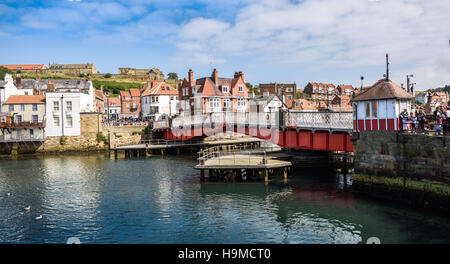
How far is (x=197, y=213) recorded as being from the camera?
84.9 ft

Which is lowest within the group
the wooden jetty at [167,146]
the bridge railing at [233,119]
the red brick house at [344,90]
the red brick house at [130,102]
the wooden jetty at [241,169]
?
the wooden jetty at [241,169]

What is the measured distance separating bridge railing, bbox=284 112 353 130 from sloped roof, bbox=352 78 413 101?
10.1 feet

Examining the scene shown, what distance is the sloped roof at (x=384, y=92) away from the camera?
27047mm

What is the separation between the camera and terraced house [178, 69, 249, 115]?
7212cm

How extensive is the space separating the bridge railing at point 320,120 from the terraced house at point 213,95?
3462cm

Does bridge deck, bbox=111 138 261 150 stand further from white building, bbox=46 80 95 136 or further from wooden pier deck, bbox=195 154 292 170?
wooden pier deck, bbox=195 154 292 170

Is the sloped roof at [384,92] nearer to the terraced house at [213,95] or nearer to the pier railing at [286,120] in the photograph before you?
the pier railing at [286,120]

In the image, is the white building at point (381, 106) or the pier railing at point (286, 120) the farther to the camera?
the pier railing at point (286, 120)

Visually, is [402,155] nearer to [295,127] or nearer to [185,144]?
[295,127]

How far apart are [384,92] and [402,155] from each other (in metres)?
5.28

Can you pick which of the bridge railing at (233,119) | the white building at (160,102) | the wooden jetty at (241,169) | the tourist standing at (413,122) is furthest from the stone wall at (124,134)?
the tourist standing at (413,122)
